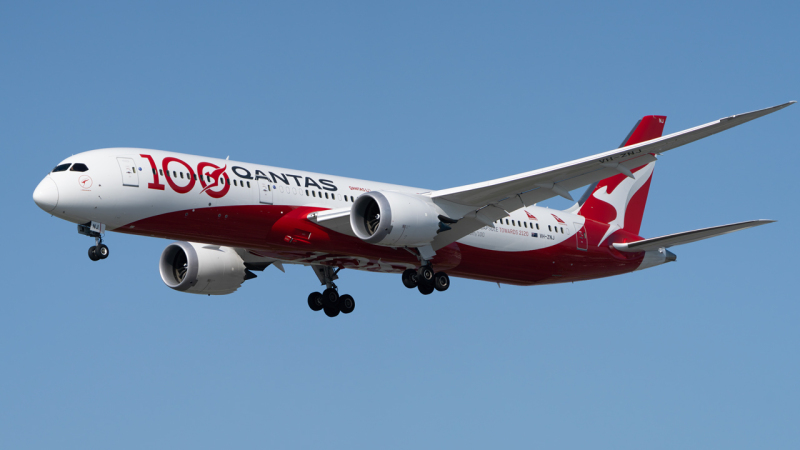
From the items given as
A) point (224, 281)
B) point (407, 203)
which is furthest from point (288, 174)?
point (224, 281)

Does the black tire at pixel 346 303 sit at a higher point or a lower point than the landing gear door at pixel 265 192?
lower

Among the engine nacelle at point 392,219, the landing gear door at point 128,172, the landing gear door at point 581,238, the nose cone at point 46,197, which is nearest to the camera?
the nose cone at point 46,197

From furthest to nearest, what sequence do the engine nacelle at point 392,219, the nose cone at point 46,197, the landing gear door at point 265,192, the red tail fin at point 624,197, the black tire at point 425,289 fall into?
the red tail fin at point 624,197 < the black tire at point 425,289 < the engine nacelle at point 392,219 < the landing gear door at point 265,192 < the nose cone at point 46,197

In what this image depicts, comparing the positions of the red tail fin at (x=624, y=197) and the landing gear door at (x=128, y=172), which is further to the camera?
the red tail fin at (x=624, y=197)

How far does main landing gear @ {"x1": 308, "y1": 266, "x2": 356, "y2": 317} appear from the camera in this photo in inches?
1519

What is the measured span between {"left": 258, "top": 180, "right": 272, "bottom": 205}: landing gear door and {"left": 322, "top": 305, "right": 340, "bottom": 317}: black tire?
322 inches

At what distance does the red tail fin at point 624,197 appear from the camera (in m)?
41.5

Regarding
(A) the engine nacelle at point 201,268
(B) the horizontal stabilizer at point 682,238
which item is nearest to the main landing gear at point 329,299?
(A) the engine nacelle at point 201,268

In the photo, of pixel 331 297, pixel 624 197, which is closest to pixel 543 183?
pixel 331 297

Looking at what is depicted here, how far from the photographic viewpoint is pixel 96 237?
2931 cm

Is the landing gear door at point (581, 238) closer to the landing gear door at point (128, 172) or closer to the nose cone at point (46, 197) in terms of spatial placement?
the landing gear door at point (128, 172)

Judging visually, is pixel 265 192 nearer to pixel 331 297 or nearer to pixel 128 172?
pixel 128 172

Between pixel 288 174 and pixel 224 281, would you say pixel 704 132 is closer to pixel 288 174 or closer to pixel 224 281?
pixel 288 174

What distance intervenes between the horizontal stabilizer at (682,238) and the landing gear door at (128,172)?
20.3 metres
